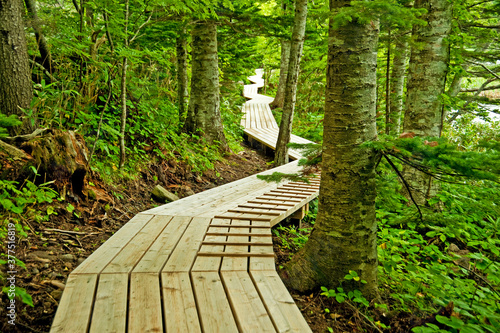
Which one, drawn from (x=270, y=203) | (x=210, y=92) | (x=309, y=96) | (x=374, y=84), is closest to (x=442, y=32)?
(x=374, y=84)

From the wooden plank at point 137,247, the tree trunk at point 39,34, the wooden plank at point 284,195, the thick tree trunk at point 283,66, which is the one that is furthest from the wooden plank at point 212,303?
the thick tree trunk at point 283,66

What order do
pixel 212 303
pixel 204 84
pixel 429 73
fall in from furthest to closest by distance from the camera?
pixel 204 84 < pixel 429 73 < pixel 212 303

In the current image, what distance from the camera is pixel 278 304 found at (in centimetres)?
218

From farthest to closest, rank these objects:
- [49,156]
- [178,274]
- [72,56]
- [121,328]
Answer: [72,56] → [49,156] → [178,274] → [121,328]

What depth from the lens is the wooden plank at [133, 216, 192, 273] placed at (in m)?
2.59

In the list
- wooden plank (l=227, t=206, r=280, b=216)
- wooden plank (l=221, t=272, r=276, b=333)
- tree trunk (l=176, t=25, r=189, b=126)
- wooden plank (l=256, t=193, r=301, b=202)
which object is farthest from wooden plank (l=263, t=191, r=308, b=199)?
tree trunk (l=176, t=25, r=189, b=126)

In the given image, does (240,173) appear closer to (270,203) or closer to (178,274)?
(270,203)

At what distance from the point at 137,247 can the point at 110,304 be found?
0.93 metres

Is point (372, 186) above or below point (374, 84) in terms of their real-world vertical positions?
below

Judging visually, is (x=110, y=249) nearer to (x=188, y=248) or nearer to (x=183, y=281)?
(x=188, y=248)

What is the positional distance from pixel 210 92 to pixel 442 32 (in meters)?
4.84

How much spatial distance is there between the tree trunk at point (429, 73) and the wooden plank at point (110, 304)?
419 centimetres

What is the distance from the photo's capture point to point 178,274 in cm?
250

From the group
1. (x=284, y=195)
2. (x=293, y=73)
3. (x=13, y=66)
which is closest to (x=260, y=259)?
(x=284, y=195)
